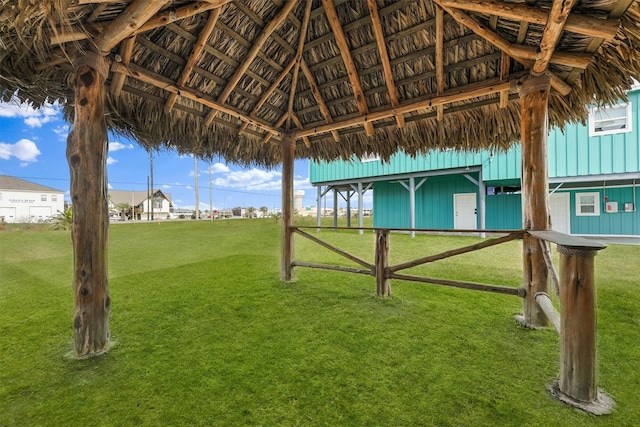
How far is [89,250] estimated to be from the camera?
213 cm

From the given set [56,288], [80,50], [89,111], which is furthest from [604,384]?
[56,288]

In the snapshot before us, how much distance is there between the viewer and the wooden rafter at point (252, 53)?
2.84m

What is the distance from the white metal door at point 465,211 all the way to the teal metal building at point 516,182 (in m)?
0.02

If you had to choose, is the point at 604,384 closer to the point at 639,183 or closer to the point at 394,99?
the point at 394,99

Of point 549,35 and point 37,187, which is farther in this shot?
point 37,187

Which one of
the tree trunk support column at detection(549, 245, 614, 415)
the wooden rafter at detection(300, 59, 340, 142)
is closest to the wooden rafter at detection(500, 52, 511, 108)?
the tree trunk support column at detection(549, 245, 614, 415)

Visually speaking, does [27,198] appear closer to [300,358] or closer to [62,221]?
[62,221]

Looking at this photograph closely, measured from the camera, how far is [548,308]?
223 cm

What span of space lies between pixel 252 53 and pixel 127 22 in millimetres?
1373

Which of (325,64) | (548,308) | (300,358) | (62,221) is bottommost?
(300,358)

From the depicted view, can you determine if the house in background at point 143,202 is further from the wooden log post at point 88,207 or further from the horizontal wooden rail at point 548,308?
the horizontal wooden rail at point 548,308

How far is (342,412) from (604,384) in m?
1.83

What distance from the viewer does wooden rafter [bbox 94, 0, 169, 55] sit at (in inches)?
73.1

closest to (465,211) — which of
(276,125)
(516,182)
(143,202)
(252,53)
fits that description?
(516,182)
